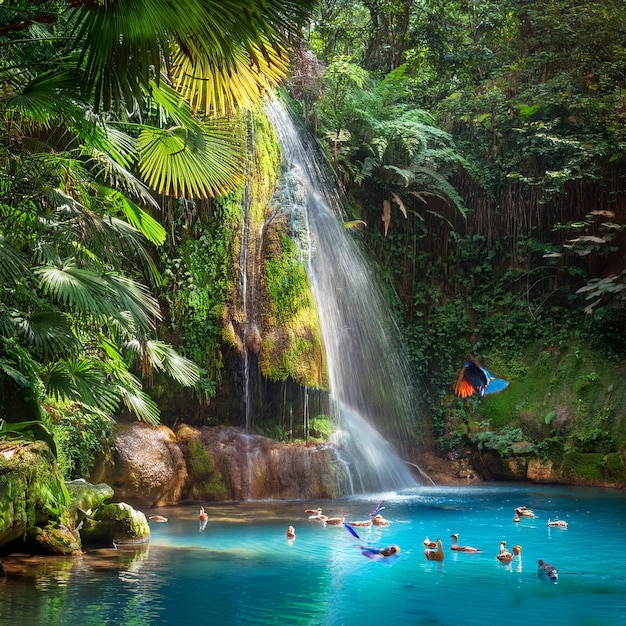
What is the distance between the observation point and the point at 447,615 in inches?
230

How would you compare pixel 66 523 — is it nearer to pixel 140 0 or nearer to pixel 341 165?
pixel 140 0

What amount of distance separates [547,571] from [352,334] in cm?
896

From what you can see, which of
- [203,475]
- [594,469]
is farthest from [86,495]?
[594,469]

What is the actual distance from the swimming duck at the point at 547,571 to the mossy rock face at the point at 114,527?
417 cm

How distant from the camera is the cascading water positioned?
14266 mm

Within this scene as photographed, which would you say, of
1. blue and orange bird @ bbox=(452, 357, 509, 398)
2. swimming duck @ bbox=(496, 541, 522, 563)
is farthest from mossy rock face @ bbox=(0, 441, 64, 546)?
blue and orange bird @ bbox=(452, 357, 509, 398)

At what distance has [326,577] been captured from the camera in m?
6.96

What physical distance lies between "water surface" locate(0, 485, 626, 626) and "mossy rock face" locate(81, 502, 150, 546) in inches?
12.4

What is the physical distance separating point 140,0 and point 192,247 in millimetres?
9789

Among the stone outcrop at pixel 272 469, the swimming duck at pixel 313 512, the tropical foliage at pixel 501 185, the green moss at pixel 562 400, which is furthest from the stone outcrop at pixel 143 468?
the green moss at pixel 562 400

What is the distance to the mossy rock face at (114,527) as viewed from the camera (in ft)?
27.8

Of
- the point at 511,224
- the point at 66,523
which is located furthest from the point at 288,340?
the point at 511,224

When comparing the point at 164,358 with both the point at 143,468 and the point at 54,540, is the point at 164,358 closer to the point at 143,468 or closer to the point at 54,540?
the point at 54,540

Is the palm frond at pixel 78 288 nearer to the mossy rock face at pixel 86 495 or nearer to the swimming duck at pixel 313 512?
the mossy rock face at pixel 86 495
